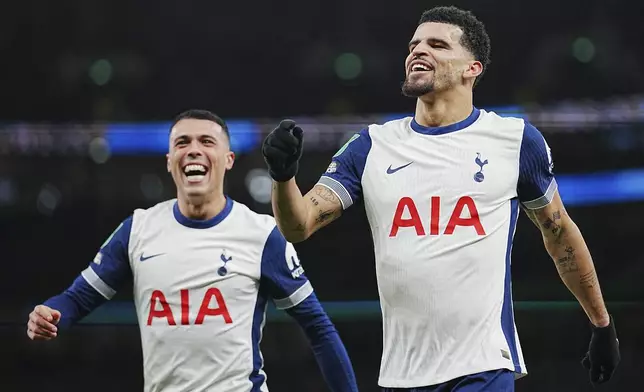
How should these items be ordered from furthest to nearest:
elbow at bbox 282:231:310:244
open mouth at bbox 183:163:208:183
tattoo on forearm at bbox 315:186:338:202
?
open mouth at bbox 183:163:208:183
tattoo on forearm at bbox 315:186:338:202
elbow at bbox 282:231:310:244

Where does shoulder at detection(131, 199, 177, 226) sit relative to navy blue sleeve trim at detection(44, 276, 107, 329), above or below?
above

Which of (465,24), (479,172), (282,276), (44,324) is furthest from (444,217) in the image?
(44,324)

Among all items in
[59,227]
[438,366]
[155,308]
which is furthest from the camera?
[59,227]

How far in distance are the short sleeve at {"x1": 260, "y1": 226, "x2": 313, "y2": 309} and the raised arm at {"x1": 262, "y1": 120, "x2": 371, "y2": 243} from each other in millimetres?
743

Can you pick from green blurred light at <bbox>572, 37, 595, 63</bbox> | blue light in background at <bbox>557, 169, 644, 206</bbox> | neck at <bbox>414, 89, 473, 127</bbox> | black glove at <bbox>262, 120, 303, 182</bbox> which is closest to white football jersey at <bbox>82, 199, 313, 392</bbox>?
neck at <bbox>414, 89, 473, 127</bbox>

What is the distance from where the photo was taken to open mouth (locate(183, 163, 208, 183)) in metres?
3.49

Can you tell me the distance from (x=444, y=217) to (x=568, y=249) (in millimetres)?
413

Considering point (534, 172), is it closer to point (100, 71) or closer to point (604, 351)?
point (604, 351)

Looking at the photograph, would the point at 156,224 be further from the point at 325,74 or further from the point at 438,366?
the point at 325,74

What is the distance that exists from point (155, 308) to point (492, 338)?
1.23 metres

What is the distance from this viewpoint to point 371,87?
540 cm

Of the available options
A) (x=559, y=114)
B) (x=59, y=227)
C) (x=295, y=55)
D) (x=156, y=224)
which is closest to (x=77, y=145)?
(x=59, y=227)

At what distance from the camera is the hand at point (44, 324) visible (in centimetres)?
314

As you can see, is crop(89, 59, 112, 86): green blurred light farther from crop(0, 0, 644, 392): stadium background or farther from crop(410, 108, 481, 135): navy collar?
crop(410, 108, 481, 135): navy collar
